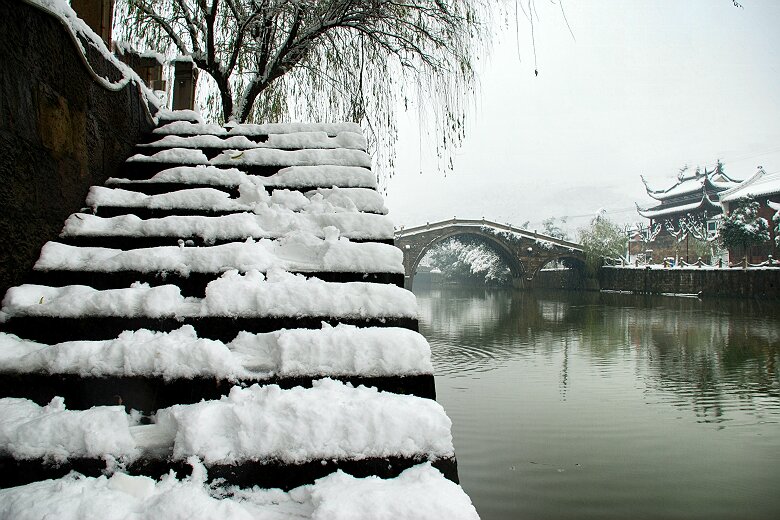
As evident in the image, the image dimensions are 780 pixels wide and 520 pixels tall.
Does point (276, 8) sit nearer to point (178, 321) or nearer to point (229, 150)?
point (229, 150)

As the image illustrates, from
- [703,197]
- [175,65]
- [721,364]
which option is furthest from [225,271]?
[703,197]

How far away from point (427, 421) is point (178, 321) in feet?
2.27

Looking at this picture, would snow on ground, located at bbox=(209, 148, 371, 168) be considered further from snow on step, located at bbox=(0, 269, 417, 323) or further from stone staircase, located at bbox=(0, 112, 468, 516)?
snow on step, located at bbox=(0, 269, 417, 323)

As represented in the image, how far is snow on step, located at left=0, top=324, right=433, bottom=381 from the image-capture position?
3.36 ft

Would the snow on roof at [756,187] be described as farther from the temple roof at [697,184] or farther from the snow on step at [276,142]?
the snow on step at [276,142]

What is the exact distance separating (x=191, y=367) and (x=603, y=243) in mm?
37482

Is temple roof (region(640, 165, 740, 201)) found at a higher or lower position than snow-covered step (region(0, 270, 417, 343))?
higher

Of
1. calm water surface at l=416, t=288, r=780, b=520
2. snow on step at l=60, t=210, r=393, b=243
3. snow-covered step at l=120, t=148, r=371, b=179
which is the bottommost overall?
calm water surface at l=416, t=288, r=780, b=520

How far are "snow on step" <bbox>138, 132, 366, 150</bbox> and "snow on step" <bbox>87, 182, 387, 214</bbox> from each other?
517 millimetres

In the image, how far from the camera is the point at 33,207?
4.69ft

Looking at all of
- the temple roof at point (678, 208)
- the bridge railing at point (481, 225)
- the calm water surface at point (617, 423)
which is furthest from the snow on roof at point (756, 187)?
the calm water surface at point (617, 423)

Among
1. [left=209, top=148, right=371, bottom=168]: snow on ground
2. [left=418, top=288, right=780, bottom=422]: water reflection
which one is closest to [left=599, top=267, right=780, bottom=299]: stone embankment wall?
[left=418, top=288, right=780, bottom=422]: water reflection

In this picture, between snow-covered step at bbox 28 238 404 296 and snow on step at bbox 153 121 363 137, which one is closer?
snow-covered step at bbox 28 238 404 296

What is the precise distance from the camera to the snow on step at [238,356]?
40.3 inches
